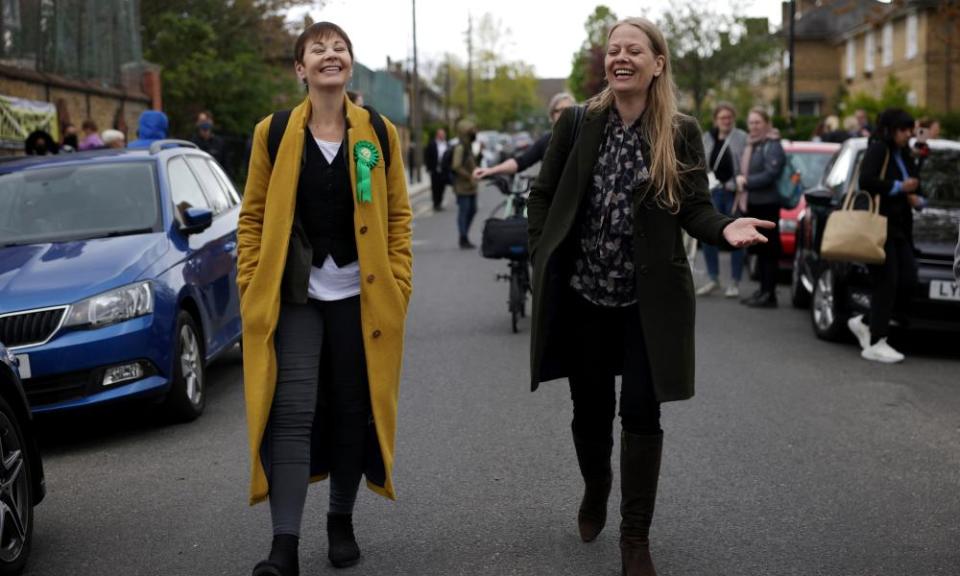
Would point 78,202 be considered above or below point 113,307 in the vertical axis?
above

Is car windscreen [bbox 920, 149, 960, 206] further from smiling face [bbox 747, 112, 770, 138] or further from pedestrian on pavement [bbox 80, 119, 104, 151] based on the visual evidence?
pedestrian on pavement [bbox 80, 119, 104, 151]

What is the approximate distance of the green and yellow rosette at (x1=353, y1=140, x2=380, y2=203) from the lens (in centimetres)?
446

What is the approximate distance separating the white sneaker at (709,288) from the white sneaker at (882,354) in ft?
12.6

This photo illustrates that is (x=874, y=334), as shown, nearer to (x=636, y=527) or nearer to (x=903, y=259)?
(x=903, y=259)

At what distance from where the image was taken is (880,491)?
578 cm

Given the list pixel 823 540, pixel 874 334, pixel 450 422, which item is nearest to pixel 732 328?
pixel 874 334

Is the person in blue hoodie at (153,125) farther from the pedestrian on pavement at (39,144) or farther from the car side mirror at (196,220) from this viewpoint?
the car side mirror at (196,220)

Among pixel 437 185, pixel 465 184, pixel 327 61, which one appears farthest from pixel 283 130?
pixel 437 185

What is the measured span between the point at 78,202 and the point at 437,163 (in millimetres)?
20616

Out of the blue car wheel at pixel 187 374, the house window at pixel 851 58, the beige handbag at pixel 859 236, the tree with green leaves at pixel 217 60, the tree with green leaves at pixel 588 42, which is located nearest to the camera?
the blue car wheel at pixel 187 374

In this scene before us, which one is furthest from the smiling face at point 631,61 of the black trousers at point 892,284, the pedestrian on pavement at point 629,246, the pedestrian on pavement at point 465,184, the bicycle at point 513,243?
the pedestrian on pavement at point 465,184

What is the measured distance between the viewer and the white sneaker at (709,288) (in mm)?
13320

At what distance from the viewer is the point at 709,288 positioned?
13352 mm

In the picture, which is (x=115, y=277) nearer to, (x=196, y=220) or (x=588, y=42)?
(x=196, y=220)
